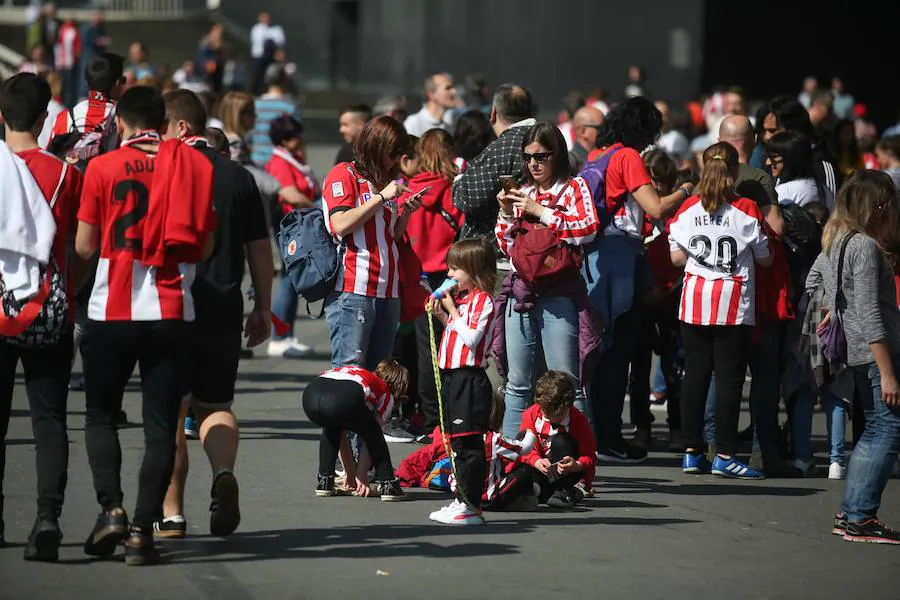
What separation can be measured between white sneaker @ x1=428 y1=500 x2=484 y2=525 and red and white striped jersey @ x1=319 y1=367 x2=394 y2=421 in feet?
2.35

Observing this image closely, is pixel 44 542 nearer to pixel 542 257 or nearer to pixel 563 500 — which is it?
pixel 563 500

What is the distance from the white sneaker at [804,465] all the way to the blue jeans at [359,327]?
8.59ft

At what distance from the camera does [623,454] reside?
31.2ft

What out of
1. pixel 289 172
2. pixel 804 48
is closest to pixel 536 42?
pixel 804 48

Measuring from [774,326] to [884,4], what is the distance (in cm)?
2685

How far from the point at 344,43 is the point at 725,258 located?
1009 inches

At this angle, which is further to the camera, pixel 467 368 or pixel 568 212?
pixel 568 212

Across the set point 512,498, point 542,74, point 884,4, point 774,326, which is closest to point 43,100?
point 512,498

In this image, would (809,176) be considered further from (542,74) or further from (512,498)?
(542,74)

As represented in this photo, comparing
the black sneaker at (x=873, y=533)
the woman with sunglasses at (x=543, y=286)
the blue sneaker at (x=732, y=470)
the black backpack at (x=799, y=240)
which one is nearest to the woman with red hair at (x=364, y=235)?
the woman with sunglasses at (x=543, y=286)

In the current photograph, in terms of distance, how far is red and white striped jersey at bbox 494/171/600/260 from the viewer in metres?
8.21

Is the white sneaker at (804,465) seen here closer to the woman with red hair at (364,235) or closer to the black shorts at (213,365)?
the woman with red hair at (364,235)

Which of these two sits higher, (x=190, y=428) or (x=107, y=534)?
(x=190, y=428)

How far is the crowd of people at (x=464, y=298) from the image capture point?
6.44 m
